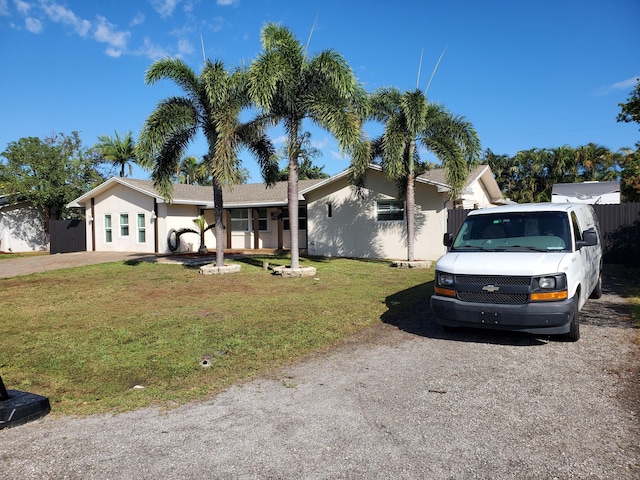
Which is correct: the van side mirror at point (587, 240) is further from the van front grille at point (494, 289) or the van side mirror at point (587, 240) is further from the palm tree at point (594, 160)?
the palm tree at point (594, 160)

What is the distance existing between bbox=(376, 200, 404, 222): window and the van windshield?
11728mm

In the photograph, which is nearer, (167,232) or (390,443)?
(390,443)

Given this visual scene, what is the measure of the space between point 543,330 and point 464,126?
11491 mm

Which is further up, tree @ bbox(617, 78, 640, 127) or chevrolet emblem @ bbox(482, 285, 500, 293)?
tree @ bbox(617, 78, 640, 127)

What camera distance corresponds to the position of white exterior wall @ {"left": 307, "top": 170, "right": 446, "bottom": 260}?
18188mm

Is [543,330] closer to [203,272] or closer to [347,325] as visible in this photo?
[347,325]

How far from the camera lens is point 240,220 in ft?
82.7

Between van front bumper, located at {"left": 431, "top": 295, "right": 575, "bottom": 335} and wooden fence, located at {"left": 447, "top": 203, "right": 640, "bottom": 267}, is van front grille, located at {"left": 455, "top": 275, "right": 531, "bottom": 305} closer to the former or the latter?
van front bumper, located at {"left": 431, "top": 295, "right": 575, "bottom": 335}

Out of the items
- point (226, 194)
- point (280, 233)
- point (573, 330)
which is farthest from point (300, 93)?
point (226, 194)

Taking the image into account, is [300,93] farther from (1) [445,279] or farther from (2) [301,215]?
(2) [301,215]

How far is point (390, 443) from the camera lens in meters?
3.35

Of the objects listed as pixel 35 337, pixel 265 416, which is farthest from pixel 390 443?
pixel 35 337

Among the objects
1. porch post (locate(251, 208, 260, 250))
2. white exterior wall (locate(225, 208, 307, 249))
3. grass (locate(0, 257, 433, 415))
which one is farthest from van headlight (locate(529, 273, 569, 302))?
porch post (locate(251, 208, 260, 250))

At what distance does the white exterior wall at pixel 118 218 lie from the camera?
23438 millimetres
